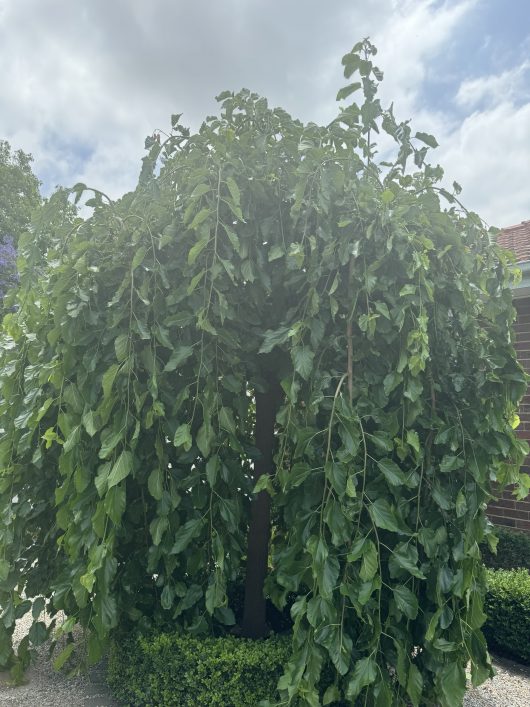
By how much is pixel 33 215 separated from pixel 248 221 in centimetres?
86

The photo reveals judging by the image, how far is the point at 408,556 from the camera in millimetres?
1802

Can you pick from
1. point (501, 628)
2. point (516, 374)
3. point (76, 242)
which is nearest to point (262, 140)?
point (76, 242)

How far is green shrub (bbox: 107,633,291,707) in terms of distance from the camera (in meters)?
2.20

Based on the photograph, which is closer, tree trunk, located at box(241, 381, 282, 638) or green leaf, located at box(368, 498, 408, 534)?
green leaf, located at box(368, 498, 408, 534)

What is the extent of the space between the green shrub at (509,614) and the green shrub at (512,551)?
597 millimetres

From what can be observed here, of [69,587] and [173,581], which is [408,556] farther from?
[69,587]

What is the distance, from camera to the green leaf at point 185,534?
79.6 inches

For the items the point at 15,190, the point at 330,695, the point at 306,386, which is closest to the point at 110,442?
the point at 306,386

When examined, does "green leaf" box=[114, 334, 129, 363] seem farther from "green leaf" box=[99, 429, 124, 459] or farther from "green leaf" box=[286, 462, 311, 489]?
"green leaf" box=[286, 462, 311, 489]

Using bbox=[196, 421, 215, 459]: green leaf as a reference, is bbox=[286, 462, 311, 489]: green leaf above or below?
below

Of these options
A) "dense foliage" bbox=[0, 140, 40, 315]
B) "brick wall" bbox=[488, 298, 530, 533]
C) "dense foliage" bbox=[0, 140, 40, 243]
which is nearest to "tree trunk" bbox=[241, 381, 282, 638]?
"brick wall" bbox=[488, 298, 530, 533]

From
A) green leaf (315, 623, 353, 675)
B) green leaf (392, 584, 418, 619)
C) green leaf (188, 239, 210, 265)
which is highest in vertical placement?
green leaf (188, 239, 210, 265)

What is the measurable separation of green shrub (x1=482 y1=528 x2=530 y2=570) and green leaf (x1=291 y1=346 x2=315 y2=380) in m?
2.81

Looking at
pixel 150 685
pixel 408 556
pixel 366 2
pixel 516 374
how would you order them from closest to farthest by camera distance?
pixel 408 556 → pixel 516 374 → pixel 150 685 → pixel 366 2
